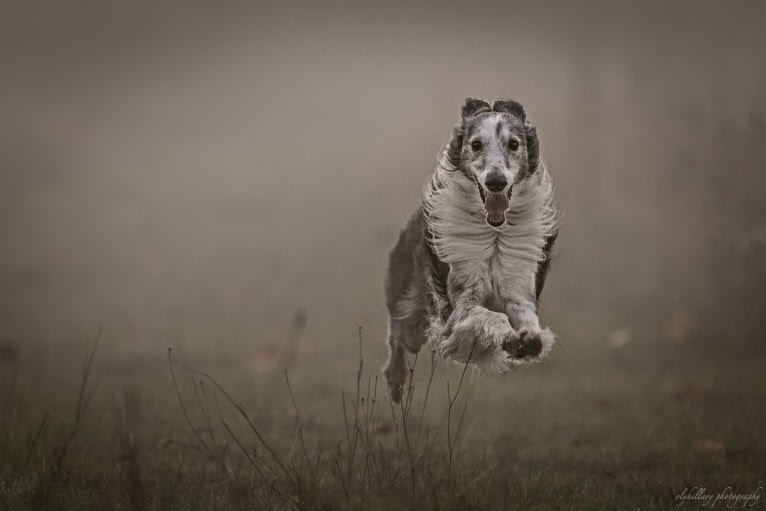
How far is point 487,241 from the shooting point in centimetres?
494

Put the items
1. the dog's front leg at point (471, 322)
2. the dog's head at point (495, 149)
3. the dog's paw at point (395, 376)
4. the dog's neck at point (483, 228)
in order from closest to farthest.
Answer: the dog's head at point (495, 149) → the dog's front leg at point (471, 322) → the dog's neck at point (483, 228) → the dog's paw at point (395, 376)

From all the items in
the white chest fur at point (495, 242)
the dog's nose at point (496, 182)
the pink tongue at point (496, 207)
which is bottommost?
the white chest fur at point (495, 242)

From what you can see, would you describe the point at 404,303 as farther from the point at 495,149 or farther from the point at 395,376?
the point at 495,149

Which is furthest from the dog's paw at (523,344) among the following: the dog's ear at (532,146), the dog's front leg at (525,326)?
the dog's ear at (532,146)

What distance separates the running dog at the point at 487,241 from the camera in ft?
14.5

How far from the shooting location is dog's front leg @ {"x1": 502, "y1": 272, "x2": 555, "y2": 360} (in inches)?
168

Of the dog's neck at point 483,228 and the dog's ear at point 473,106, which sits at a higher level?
the dog's ear at point 473,106

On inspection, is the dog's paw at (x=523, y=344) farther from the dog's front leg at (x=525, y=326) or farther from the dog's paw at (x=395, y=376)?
the dog's paw at (x=395, y=376)

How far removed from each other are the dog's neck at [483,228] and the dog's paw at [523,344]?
76 centimetres

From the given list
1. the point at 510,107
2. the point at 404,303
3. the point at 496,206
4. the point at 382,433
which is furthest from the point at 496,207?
the point at 382,433

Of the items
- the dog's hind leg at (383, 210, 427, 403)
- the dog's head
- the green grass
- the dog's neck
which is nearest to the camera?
the green grass

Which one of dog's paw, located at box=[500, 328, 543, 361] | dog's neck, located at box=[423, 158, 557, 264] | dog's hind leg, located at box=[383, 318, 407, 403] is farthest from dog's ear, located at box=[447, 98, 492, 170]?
dog's hind leg, located at box=[383, 318, 407, 403]

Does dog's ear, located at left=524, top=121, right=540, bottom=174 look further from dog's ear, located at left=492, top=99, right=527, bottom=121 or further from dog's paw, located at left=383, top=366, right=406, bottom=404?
dog's paw, located at left=383, top=366, right=406, bottom=404

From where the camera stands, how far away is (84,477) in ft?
15.4
